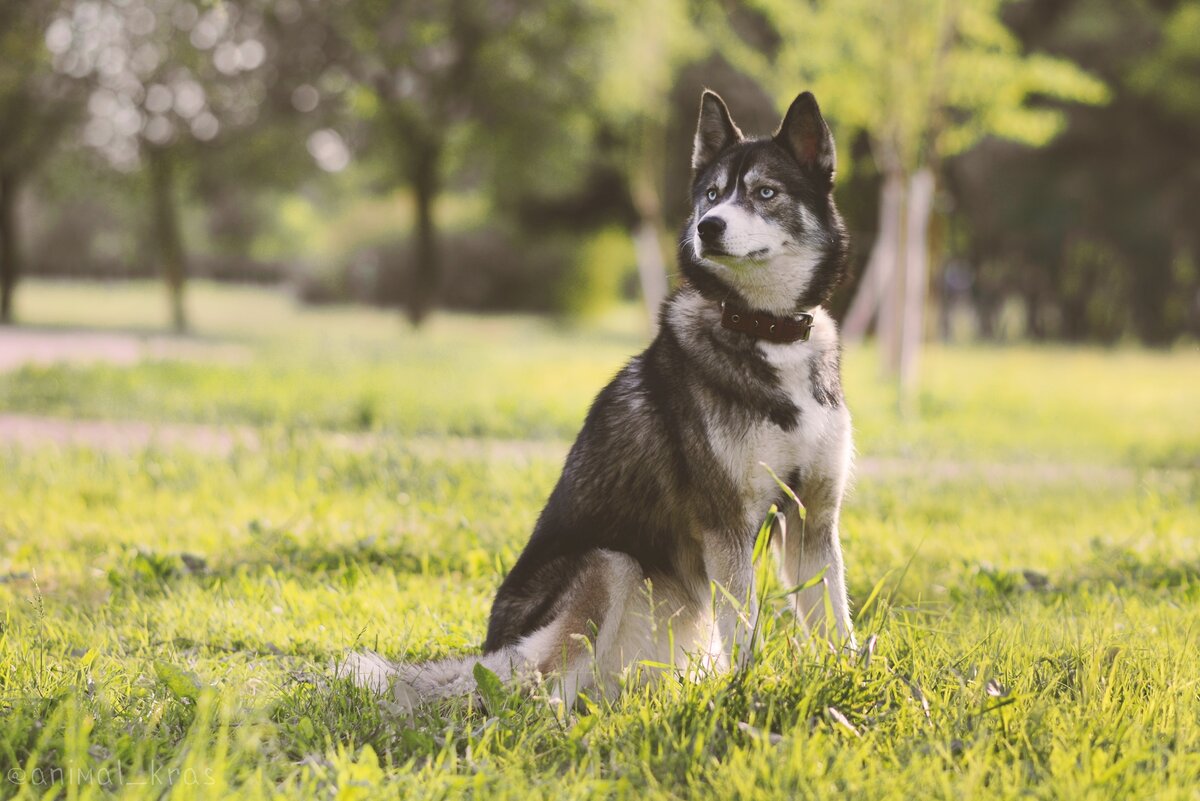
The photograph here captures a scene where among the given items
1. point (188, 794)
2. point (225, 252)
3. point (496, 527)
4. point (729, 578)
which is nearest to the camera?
point (188, 794)

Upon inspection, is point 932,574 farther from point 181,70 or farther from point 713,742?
point 181,70

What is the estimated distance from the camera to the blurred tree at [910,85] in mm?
11242

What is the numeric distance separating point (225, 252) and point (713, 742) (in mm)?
64509

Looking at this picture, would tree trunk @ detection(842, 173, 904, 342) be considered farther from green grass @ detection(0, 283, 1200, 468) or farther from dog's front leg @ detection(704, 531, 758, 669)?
dog's front leg @ detection(704, 531, 758, 669)

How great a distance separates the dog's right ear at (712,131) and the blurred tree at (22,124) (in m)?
16.2

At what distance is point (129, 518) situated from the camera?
5680mm

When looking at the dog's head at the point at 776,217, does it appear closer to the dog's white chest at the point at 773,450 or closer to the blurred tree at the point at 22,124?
the dog's white chest at the point at 773,450

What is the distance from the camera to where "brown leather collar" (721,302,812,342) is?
11.5 ft

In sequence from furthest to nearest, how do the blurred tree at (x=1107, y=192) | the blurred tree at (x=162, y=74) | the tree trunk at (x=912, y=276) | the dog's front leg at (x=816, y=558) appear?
the blurred tree at (x=1107, y=192), the blurred tree at (x=162, y=74), the tree trunk at (x=912, y=276), the dog's front leg at (x=816, y=558)

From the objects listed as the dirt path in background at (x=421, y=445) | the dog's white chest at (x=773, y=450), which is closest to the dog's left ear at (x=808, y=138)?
the dog's white chest at (x=773, y=450)

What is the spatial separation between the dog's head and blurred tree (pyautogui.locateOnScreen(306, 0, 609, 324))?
16738 mm

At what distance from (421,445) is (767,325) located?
486cm

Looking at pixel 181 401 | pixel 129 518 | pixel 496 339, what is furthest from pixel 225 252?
pixel 129 518

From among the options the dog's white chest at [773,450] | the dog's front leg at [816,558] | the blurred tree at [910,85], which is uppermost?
A: the blurred tree at [910,85]
